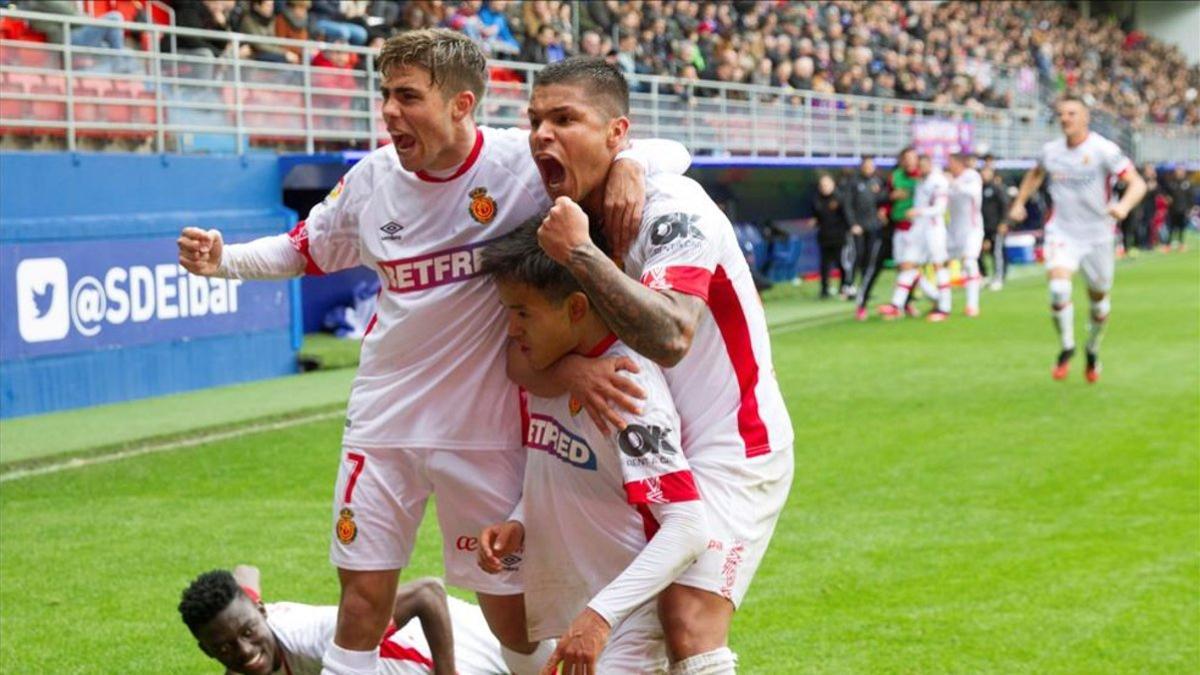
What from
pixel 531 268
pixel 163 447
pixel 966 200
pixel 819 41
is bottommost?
pixel 163 447

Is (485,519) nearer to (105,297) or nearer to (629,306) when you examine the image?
(629,306)

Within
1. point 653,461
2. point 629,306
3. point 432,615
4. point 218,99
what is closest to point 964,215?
point 218,99

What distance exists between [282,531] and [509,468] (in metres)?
4.07

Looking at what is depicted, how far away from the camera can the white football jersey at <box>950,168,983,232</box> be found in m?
23.2

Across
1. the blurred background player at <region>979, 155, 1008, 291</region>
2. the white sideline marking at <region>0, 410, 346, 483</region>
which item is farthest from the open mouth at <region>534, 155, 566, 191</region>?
the blurred background player at <region>979, 155, 1008, 291</region>

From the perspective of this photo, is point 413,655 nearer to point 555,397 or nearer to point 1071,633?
point 555,397

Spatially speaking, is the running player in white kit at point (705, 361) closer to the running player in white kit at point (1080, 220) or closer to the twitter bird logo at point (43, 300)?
the twitter bird logo at point (43, 300)

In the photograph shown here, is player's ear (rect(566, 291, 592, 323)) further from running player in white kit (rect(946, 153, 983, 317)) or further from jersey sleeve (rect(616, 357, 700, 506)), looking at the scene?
running player in white kit (rect(946, 153, 983, 317))

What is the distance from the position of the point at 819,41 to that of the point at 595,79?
30.7m

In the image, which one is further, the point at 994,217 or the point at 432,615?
the point at 994,217

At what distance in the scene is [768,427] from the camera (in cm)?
430

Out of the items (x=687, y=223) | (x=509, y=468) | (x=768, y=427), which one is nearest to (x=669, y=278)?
(x=687, y=223)

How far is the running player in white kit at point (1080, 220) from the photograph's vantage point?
48.1 ft

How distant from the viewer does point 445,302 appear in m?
5.00
